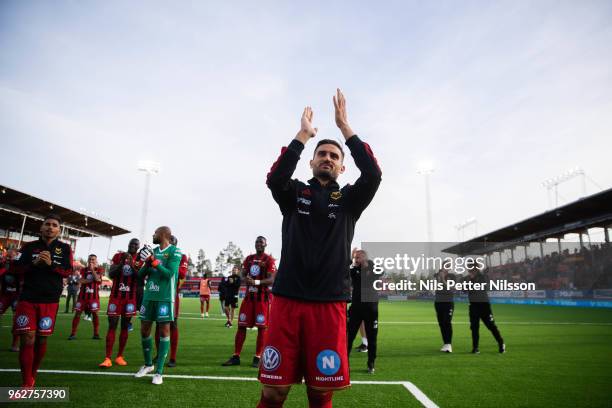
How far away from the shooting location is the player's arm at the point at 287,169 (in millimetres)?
2664

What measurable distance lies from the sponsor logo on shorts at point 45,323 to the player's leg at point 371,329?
17.7 ft

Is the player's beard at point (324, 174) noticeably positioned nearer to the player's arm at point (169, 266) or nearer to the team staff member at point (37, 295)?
the player's arm at point (169, 266)

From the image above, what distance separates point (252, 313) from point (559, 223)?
39.2m

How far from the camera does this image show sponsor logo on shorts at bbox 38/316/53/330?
527 centimetres

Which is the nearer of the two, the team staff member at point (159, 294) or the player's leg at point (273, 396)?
the player's leg at point (273, 396)

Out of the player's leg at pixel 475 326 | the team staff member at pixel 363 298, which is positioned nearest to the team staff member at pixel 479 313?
the player's leg at pixel 475 326

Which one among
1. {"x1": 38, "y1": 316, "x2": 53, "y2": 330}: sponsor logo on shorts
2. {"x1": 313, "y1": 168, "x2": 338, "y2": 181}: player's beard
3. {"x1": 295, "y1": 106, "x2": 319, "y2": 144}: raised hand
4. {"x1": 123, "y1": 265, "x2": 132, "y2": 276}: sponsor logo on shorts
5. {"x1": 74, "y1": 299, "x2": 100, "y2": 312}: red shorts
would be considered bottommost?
{"x1": 74, "y1": 299, "x2": 100, "y2": 312}: red shorts

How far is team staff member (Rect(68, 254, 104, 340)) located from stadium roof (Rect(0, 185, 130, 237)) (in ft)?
102

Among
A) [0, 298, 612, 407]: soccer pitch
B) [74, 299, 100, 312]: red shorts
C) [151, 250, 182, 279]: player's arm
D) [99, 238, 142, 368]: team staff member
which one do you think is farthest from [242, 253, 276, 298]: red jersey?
[74, 299, 100, 312]: red shorts

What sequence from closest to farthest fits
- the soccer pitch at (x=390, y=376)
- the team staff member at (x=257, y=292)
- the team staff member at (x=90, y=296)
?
the soccer pitch at (x=390, y=376)
the team staff member at (x=257, y=292)
the team staff member at (x=90, y=296)

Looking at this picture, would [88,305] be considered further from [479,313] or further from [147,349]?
[479,313]

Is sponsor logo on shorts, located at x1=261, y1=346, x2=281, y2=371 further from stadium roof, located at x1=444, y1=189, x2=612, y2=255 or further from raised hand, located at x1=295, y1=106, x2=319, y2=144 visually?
stadium roof, located at x1=444, y1=189, x2=612, y2=255

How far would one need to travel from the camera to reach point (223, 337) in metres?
11.9

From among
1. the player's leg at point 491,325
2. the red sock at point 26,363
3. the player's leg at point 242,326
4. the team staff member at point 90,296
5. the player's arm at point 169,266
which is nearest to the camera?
the red sock at point 26,363
